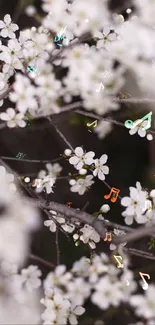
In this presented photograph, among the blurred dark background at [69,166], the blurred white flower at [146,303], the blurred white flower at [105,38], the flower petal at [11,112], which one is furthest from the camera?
the blurred dark background at [69,166]

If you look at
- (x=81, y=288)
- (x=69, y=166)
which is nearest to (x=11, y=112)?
(x=81, y=288)

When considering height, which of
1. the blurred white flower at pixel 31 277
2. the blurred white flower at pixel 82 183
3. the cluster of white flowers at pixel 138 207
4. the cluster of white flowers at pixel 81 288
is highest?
the blurred white flower at pixel 82 183

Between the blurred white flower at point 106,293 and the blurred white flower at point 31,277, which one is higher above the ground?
the blurred white flower at point 31,277

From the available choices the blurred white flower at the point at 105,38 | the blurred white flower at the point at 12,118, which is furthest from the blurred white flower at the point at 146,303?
the blurred white flower at the point at 105,38

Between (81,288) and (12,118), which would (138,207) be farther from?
(12,118)

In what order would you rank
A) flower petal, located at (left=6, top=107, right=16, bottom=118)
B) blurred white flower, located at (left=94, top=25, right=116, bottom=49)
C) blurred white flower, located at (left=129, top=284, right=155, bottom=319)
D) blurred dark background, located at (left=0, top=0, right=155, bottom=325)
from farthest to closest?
1. blurred dark background, located at (left=0, top=0, right=155, bottom=325)
2. blurred white flower, located at (left=94, top=25, right=116, bottom=49)
3. flower petal, located at (left=6, top=107, right=16, bottom=118)
4. blurred white flower, located at (left=129, top=284, right=155, bottom=319)

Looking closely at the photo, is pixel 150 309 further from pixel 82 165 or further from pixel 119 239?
pixel 82 165

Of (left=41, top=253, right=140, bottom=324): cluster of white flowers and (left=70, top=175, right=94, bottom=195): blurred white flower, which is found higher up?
(left=70, top=175, right=94, bottom=195): blurred white flower

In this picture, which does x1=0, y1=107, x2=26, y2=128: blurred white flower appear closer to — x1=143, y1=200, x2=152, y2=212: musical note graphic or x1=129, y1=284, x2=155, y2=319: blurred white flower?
x1=143, y1=200, x2=152, y2=212: musical note graphic

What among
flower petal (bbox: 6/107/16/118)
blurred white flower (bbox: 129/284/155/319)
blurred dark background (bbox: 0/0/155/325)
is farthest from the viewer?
blurred dark background (bbox: 0/0/155/325)

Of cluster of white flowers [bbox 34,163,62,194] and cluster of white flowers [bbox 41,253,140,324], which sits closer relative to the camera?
cluster of white flowers [bbox 41,253,140,324]

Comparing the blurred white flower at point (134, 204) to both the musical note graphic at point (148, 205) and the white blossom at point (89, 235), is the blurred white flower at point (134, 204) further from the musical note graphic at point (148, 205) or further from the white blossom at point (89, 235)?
the white blossom at point (89, 235)

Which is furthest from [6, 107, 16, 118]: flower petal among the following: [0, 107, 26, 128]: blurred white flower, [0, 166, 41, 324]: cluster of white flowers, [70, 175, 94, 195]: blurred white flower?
[70, 175, 94, 195]: blurred white flower
